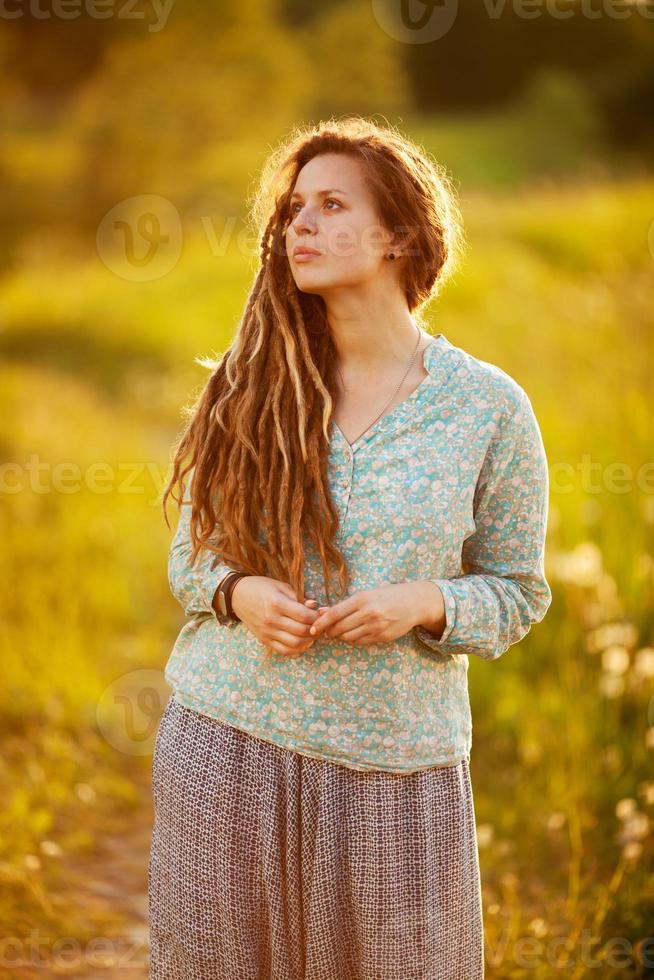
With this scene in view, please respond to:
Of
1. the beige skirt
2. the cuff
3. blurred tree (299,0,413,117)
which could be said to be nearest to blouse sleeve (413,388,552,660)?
the cuff

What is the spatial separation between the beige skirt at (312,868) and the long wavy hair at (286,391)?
1.07 ft

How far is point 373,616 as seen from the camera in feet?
4.99

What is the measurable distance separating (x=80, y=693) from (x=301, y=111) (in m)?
10.8

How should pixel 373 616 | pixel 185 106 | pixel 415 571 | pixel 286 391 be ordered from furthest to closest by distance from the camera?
1. pixel 185 106
2. pixel 286 391
3. pixel 415 571
4. pixel 373 616

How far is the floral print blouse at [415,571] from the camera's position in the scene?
162 cm

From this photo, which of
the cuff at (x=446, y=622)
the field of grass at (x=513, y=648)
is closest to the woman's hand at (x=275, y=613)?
the cuff at (x=446, y=622)

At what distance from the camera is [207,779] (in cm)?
172

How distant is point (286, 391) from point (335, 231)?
284 millimetres

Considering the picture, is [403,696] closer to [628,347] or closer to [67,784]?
[67,784]

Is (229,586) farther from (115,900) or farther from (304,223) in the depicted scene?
(115,900)

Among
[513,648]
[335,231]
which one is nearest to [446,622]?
[335,231]

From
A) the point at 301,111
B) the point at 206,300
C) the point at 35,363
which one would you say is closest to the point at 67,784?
the point at 35,363

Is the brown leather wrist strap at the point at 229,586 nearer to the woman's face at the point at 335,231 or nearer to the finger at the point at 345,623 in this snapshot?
the finger at the point at 345,623

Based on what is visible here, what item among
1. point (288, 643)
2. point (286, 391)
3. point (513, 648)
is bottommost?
point (513, 648)
